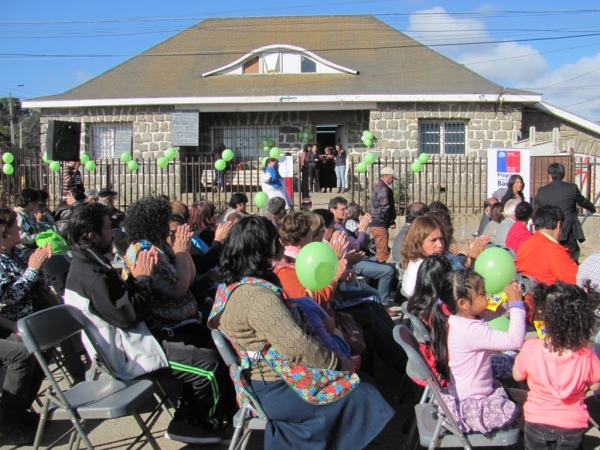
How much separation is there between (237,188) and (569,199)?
1026cm

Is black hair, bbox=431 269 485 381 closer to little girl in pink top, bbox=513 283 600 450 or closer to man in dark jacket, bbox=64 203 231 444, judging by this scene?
little girl in pink top, bbox=513 283 600 450

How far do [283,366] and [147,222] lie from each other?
65.7 inches

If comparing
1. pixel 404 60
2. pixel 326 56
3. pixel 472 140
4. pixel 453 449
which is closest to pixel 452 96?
pixel 472 140

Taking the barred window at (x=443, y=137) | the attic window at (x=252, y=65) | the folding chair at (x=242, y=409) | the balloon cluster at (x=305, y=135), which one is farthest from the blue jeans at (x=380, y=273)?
the attic window at (x=252, y=65)

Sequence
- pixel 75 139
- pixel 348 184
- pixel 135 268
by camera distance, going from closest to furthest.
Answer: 1. pixel 135 268
2. pixel 75 139
3. pixel 348 184

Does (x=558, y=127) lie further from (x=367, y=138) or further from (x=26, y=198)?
(x=26, y=198)

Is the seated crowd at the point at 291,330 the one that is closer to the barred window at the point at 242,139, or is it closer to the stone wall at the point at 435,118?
the stone wall at the point at 435,118

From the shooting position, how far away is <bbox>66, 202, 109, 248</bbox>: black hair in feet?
12.4

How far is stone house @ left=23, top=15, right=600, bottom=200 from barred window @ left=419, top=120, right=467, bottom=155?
3cm

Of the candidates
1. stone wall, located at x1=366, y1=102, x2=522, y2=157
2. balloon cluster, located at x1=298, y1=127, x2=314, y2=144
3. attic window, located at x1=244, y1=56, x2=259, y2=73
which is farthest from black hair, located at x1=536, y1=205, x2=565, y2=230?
attic window, located at x1=244, y1=56, x2=259, y2=73

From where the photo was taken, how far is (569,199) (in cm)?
808

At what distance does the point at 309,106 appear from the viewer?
17.0 metres

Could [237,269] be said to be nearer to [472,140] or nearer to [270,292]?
[270,292]

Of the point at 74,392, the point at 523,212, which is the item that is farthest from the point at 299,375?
the point at 523,212
